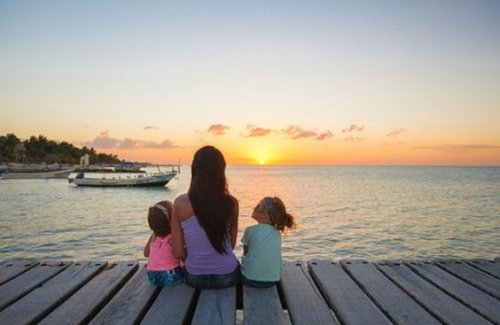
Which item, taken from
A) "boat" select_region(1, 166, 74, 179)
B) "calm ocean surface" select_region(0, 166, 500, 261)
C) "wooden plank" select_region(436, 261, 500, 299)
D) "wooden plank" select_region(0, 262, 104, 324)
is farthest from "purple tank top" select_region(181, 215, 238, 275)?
"boat" select_region(1, 166, 74, 179)

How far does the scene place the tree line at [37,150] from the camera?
111812mm

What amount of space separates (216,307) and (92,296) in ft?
4.54

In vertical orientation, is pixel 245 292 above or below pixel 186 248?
below

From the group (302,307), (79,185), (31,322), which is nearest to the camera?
(31,322)

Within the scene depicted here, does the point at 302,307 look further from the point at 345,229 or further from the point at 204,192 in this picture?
the point at 345,229

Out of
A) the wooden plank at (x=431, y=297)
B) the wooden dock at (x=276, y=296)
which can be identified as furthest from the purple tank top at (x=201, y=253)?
the wooden plank at (x=431, y=297)

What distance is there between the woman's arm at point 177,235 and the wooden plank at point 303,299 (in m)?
1.24

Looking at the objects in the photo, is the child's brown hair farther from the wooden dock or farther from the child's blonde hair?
the child's blonde hair

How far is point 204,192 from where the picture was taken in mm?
4066

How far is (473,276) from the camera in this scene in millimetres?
4824

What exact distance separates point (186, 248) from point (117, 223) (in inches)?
854

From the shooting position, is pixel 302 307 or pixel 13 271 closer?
pixel 302 307

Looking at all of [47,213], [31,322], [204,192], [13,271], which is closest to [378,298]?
[204,192]

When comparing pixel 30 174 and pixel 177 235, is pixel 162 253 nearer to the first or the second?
pixel 177 235
